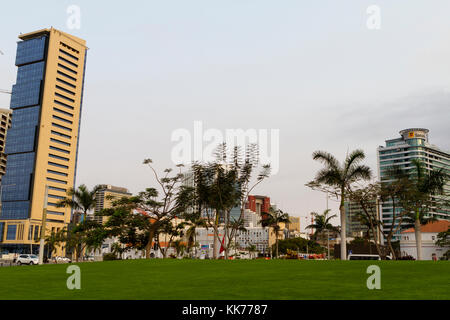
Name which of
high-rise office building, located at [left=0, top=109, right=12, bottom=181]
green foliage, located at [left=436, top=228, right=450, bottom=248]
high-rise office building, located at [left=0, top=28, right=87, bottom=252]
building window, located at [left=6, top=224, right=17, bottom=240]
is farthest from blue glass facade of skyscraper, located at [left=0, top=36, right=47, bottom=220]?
green foliage, located at [left=436, top=228, right=450, bottom=248]

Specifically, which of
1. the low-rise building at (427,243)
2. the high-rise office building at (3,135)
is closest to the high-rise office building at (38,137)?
the high-rise office building at (3,135)

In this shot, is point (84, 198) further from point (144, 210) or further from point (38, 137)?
point (38, 137)

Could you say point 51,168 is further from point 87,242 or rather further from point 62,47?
point 87,242

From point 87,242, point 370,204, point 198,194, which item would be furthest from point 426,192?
point 87,242

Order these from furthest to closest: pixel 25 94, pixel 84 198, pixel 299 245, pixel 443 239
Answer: pixel 25 94, pixel 299 245, pixel 443 239, pixel 84 198

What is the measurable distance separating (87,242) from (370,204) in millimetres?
31456

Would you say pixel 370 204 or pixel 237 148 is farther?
pixel 237 148

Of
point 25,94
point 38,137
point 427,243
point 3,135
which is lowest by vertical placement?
point 427,243

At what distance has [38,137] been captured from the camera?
172 m

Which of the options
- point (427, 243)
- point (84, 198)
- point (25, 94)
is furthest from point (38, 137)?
point (427, 243)

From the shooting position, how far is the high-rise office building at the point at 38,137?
169m

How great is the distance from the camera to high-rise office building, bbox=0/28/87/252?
16888cm

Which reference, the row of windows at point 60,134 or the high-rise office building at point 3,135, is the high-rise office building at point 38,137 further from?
the high-rise office building at point 3,135
